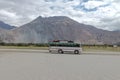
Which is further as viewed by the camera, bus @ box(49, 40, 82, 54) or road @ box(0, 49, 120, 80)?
bus @ box(49, 40, 82, 54)

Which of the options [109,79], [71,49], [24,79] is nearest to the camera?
[24,79]

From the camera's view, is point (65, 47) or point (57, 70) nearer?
point (57, 70)

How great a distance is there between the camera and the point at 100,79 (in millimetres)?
11078

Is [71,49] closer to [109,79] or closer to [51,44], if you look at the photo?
[51,44]

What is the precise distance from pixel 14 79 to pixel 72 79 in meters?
2.47

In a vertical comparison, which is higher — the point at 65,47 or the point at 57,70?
the point at 65,47

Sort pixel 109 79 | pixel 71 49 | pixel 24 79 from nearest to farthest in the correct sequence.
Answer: pixel 24 79 < pixel 109 79 < pixel 71 49

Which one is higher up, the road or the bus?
the bus

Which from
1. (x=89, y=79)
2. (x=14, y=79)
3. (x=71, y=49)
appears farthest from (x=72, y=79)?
(x=71, y=49)

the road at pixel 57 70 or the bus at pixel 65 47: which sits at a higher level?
the bus at pixel 65 47

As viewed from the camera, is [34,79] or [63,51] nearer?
[34,79]

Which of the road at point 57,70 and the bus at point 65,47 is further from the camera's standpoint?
the bus at point 65,47

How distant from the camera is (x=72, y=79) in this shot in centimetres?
1081

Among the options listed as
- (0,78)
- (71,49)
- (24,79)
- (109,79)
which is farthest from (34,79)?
(71,49)
